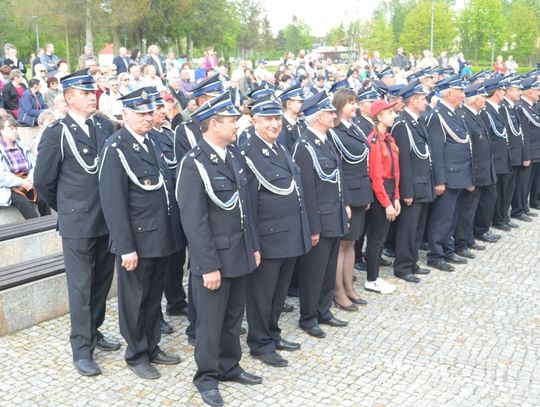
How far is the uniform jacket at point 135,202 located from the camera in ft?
16.1

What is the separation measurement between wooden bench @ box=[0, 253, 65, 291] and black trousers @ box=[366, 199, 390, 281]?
323 cm

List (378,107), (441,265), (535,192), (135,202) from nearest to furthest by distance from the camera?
(135,202), (378,107), (441,265), (535,192)

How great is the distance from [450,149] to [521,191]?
3.15m

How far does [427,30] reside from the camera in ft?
199

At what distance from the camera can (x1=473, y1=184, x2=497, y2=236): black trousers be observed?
945cm

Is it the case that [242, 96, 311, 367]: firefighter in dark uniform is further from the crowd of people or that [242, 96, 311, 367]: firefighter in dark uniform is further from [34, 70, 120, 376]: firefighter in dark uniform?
[34, 70, 120, 376]: firefighter in dark uniform

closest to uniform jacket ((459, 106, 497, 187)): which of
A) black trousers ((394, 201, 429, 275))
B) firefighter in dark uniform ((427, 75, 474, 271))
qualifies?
firefighter in dark uniform ((427, 75, 474, 271))

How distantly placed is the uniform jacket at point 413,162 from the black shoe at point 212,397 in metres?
3.58

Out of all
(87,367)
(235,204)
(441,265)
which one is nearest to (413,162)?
(441,265)

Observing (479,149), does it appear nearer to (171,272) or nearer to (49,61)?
(171,272)

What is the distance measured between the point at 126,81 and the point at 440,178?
856 cm

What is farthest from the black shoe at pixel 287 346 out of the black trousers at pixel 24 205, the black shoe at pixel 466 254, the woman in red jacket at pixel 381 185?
the black trousers at pixel 24 205

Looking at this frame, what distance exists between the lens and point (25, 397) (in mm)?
5000

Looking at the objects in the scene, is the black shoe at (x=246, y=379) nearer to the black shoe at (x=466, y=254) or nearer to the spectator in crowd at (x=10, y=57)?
the black shoe at (x=466, y=254)
